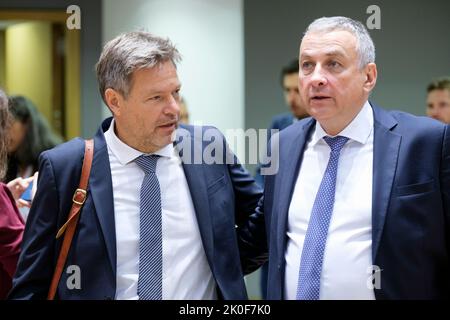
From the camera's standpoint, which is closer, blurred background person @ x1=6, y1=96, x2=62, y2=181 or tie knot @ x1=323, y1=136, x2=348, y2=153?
tie knot @ x1=323, y1=136, x2=348, y2=153

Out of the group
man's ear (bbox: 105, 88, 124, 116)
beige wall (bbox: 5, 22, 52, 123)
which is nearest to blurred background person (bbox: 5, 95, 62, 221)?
man's ear (bbox: 105, 88, 124, 116)

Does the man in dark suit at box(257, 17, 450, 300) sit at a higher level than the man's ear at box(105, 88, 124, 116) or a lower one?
lower

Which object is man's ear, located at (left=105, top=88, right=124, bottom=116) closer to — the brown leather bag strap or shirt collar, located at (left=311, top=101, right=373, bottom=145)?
the brown leather bag strap

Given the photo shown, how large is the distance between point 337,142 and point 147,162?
65cm

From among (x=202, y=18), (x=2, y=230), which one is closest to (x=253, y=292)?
(x=202, y=18)

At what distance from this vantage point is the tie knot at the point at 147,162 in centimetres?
238

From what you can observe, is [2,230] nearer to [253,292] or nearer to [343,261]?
[343,261]

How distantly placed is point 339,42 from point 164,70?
0.59 meters

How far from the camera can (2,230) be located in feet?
8.02

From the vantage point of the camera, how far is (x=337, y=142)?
90.0 inches

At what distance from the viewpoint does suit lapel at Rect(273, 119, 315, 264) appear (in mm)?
2271

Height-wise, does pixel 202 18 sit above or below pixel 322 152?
above

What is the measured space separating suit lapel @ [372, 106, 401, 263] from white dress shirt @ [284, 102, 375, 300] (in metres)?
0.03

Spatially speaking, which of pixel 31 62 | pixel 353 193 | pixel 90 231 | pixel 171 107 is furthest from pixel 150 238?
pixel 31 62
